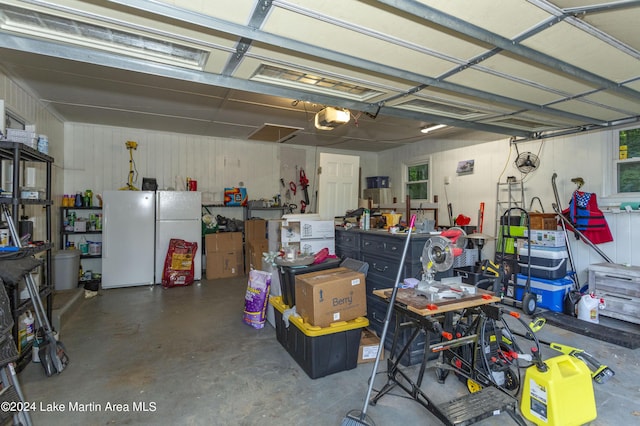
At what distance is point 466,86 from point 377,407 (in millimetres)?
2711

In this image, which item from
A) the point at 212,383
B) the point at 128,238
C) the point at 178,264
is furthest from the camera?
the point at 178,264

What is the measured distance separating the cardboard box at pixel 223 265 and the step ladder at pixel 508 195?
482 centimetres

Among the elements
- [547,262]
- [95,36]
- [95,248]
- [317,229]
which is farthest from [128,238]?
[547,262]

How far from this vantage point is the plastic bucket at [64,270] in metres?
4.58

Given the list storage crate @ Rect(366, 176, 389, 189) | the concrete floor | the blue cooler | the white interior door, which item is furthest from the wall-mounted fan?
storage crate @ Rect(366, 176, 389, 189)

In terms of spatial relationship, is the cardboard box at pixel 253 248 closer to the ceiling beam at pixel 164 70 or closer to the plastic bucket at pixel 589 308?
the ceiling beam at pixel 164 70

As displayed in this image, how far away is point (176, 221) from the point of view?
571 centimetres

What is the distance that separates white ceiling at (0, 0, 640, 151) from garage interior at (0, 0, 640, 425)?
0.01 meters

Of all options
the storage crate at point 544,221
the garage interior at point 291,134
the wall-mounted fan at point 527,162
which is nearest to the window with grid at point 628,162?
the garage interior at point 291,134

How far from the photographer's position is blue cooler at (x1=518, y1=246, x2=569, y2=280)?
4.20m

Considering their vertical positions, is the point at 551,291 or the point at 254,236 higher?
the point at 254,236

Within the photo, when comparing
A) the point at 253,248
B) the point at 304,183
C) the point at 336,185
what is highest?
the point at 304,183

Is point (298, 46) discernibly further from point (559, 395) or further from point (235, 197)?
point (235, 197)

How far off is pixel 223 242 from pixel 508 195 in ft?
17.1
